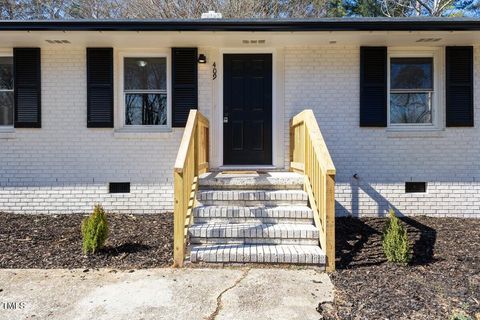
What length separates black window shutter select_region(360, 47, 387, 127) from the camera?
243 inches

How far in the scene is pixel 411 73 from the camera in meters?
6.43

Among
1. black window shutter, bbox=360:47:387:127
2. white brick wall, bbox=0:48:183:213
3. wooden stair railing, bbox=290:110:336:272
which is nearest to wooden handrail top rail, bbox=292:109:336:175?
wooden stair railing, bbox=290:110:336:272

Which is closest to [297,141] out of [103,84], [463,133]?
[463,133]

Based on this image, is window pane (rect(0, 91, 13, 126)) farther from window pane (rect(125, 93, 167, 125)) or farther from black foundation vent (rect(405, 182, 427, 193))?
black foundation vent (rect(405, 182, 427, 193))

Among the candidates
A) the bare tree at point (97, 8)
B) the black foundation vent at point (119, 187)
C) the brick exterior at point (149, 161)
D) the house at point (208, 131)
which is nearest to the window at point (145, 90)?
the house at point (208, 131)

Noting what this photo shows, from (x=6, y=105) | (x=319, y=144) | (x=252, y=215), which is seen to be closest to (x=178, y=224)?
(x=252, y=215)

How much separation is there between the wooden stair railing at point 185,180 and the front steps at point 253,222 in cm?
14

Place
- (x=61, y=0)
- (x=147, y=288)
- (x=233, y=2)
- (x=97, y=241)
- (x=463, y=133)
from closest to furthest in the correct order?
(x=147, y=288) → (x=97, y=241) → (x=463, y=133) → (x=233, y=2) → (x=61, y=0)

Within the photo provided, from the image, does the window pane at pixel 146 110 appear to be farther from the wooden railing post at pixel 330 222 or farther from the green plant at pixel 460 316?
the green plant at pixel 460 316

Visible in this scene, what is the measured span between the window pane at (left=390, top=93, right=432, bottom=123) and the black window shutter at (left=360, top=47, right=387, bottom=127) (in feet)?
1.15

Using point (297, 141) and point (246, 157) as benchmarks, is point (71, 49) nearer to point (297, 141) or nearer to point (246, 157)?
point (246, 157)

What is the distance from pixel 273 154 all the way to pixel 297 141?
838 millimetres

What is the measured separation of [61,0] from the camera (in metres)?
17.1

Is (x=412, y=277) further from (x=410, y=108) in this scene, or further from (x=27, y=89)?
(x=27, y=89)
